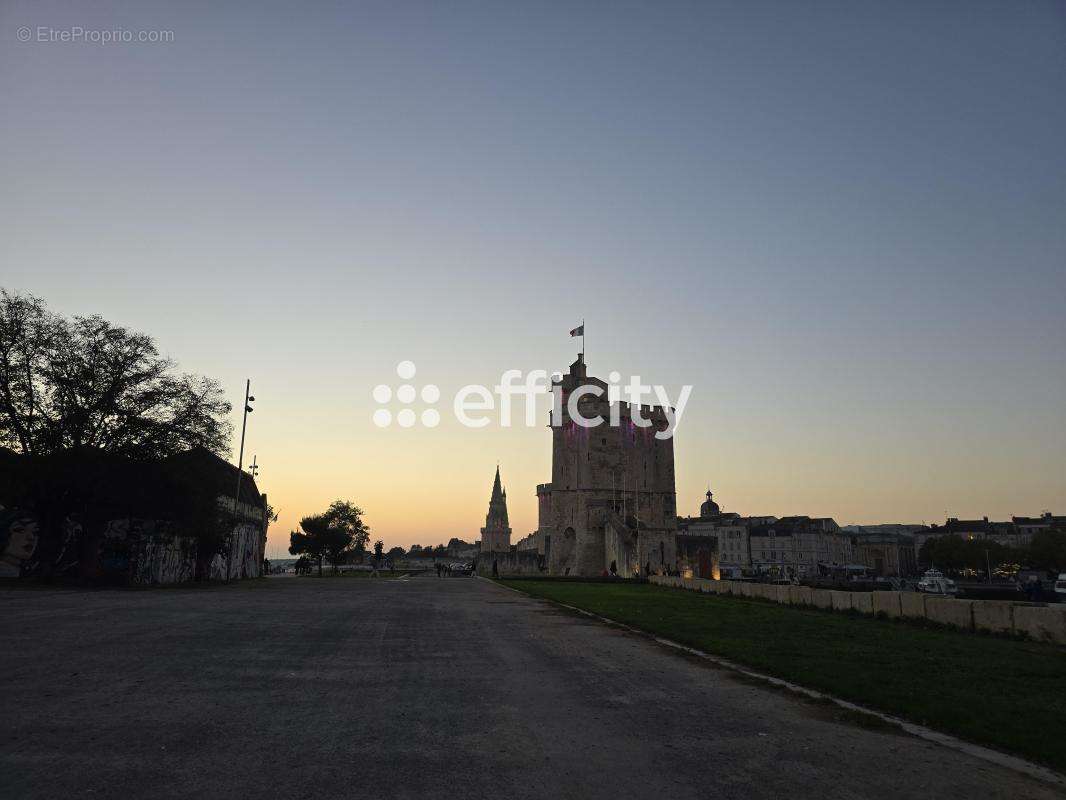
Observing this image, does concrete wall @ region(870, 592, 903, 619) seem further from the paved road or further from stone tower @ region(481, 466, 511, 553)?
stone tower @ region(481, 466, 511, 553)

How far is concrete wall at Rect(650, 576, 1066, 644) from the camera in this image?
1582cm

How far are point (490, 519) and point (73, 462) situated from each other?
4307 inches

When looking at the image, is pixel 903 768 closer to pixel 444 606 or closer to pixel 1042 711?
pixel 1042 711

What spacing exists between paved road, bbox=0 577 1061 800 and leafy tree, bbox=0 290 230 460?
23.8 metres

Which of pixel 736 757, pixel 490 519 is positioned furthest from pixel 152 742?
pixel 490 519

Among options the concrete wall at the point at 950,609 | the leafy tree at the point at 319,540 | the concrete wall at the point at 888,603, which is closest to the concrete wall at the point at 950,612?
the concrete wall at the point at 950,609

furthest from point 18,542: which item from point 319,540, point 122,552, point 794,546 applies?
point 794,546

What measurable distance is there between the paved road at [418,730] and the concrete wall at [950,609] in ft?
31.8

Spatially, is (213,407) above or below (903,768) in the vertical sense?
above

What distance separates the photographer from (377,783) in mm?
5504

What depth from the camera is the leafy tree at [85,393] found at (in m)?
32.7

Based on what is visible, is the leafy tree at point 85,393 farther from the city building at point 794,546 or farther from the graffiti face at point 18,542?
the city building at point 794,546

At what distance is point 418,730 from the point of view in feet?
23.5

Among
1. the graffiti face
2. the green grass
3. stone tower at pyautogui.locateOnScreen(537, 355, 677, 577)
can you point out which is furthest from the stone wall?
stone tower at pyautogui.locateOnScreen(537, 355, 677, 577)
